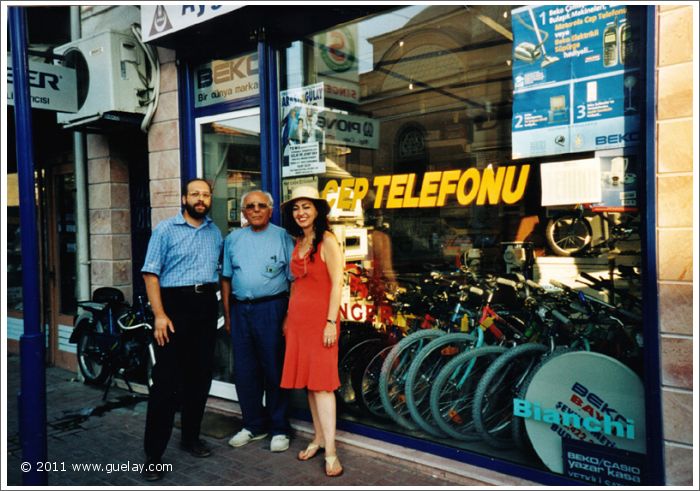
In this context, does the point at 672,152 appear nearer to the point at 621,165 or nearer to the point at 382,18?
the point at 621,165

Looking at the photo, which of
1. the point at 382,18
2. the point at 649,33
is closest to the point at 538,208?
the point at 649,33

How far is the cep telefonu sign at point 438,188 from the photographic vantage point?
421 cm

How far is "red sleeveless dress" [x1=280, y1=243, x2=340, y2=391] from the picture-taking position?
12.3ft

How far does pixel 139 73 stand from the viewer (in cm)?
562

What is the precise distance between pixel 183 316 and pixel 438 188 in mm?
2251

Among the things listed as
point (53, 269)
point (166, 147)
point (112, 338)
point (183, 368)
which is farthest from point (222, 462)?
point (53, 269)

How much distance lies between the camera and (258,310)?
4.21m

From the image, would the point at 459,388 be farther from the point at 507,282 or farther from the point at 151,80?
the point at 151,80

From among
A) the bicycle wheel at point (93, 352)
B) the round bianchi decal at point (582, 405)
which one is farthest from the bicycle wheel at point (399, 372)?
the bicycle wheel at point (93, 352)

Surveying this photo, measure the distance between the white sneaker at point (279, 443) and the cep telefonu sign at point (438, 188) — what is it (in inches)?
79.7

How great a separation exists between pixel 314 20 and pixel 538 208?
2394mm

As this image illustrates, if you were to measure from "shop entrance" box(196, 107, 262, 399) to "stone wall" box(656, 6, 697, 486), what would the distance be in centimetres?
340

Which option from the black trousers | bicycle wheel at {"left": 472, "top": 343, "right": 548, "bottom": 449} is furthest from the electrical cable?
bicycle wheel at {"left": 472, "top": 343, "right": 548, "bottom": 449}

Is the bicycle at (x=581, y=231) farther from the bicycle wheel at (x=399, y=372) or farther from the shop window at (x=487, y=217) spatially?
the bicycle wheel at (x=399, y=372)
